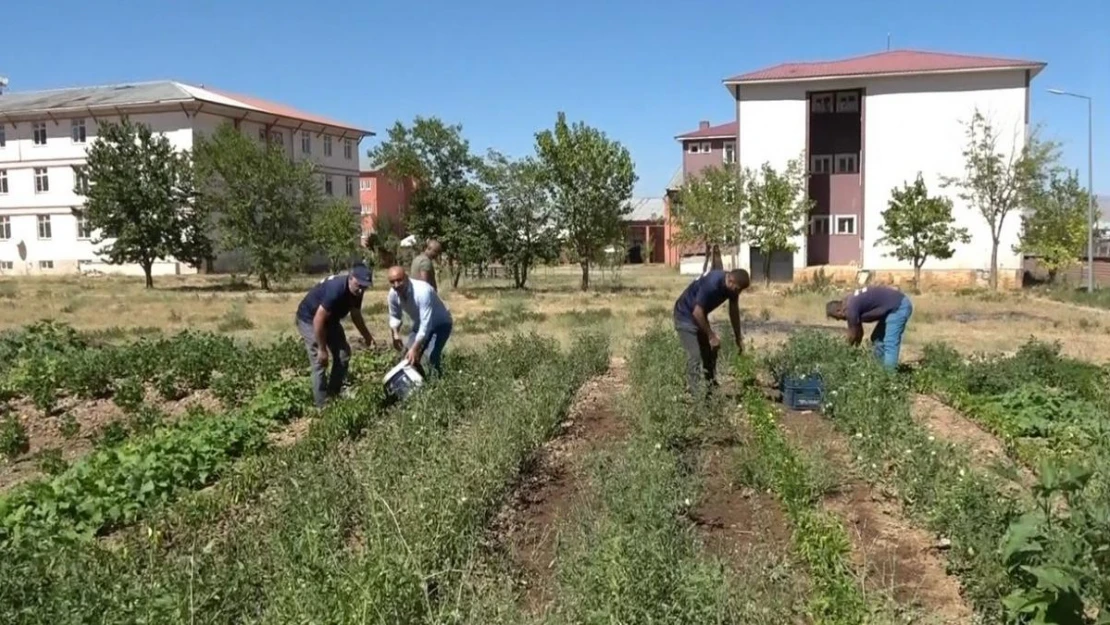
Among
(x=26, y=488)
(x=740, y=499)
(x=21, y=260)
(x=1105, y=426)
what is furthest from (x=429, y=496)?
(x=21, y=260)

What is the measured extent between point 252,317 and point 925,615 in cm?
1949

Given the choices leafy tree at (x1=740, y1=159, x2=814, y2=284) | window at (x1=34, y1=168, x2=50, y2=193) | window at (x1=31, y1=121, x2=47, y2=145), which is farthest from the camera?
window at (x1=34, y1=168, x2=50, y2=193)

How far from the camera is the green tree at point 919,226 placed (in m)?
32.9

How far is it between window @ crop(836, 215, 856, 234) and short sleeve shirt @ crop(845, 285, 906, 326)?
99.2ft

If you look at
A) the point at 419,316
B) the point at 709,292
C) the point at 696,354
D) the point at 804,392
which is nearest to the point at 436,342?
the point at 419,316

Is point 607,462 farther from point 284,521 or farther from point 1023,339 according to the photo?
point 1023,339

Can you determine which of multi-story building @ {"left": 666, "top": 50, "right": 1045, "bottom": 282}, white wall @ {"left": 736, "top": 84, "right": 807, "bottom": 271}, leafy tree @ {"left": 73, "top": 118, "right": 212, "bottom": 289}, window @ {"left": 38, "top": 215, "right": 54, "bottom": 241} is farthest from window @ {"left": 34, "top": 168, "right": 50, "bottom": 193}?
white wall @ {"left": 736, "top": 84, "right": 807, "bottom": 271}

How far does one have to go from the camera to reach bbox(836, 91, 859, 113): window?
39406 millimetres

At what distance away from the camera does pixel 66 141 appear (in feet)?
157

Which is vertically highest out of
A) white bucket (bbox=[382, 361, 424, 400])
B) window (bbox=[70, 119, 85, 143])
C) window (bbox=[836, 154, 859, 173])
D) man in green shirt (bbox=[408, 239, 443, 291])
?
window (bbox=[70, 119, 85, 143])

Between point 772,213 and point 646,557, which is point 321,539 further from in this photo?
point 772,213

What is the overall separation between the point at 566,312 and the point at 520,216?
41.8 feet

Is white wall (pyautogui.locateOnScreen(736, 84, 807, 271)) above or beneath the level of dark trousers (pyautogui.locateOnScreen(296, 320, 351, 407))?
above

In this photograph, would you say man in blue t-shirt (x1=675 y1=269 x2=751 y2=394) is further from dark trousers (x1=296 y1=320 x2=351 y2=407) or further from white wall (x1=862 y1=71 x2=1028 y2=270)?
white wall (x1=862 y1=71 x2=1028 y2=270)
